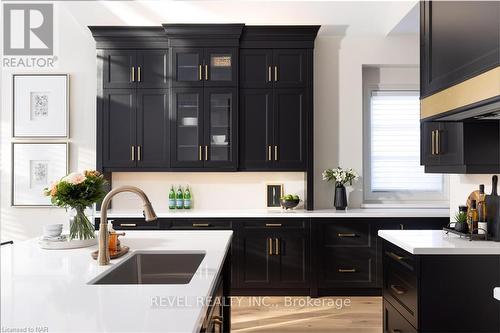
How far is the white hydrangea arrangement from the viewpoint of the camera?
414 centimetres

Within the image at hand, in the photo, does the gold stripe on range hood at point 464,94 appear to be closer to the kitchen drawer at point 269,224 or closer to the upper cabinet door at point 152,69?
the kitchen drawer at point 269,224

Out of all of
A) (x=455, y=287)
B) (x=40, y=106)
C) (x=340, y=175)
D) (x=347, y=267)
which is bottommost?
(x=347, y=267)

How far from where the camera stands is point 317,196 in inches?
173

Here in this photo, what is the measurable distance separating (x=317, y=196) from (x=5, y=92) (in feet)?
12.1

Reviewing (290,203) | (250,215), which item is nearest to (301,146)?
(290,203)

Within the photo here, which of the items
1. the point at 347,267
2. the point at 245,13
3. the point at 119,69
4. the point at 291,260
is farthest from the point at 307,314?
the point at 245,13

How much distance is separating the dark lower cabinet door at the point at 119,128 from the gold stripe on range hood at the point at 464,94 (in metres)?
2.81

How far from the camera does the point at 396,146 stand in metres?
4.54

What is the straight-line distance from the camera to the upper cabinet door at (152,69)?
405cm

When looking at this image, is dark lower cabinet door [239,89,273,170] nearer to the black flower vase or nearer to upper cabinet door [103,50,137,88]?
the black flower vase

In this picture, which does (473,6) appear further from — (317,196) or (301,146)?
(317,196)

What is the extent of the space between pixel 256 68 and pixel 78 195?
252 centimetres

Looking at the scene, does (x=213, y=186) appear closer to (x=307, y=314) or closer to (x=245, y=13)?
(x=307, y=314)

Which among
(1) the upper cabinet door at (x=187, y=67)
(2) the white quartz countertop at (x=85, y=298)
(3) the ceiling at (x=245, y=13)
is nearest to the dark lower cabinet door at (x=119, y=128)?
(1) the upper cabinet door at (x=187, y=67)
